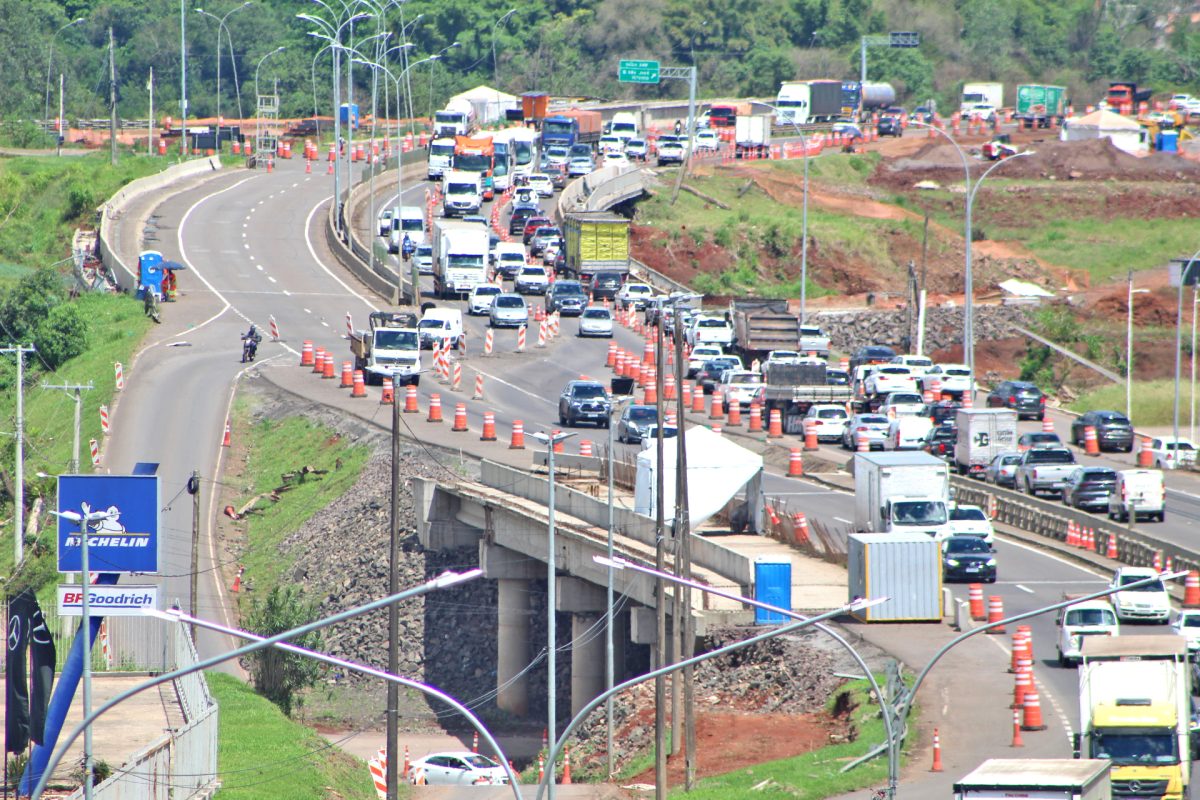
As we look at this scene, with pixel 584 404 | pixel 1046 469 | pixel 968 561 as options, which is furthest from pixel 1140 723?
pixel 584 404

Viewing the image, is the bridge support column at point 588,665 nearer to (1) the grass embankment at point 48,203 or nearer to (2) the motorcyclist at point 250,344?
(2) the motorcyclist at point 250,344

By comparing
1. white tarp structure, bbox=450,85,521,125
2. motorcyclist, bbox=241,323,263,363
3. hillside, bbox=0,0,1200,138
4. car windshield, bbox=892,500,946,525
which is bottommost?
car windshield, bbox=892,500,946,525

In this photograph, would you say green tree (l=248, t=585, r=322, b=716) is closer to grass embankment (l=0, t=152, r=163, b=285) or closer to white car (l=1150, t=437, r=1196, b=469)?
white car (l=1150, t=437, r=1196, b=469)

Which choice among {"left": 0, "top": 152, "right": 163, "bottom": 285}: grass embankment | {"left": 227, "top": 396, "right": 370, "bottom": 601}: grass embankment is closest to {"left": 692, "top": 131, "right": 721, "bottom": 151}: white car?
{"left": 0, "top": 152, "right": 163, "bottom": 285}: grass embankment

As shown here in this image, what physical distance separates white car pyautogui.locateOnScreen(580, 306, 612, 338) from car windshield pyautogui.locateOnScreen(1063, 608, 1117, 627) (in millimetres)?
40686

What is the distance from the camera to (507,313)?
3000 inches

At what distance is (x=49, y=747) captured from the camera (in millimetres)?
28672

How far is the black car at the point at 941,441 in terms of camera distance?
57781mm

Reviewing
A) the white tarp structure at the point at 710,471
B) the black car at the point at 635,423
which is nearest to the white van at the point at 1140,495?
the white tarp structure at the point at 710,471

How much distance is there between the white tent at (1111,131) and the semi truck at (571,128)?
3542 centimetres

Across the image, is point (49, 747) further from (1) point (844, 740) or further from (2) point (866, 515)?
(2) point (866, 515)

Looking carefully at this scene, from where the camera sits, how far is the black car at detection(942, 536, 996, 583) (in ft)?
141

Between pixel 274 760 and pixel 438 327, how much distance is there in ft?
122

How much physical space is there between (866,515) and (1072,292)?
64337 mm
